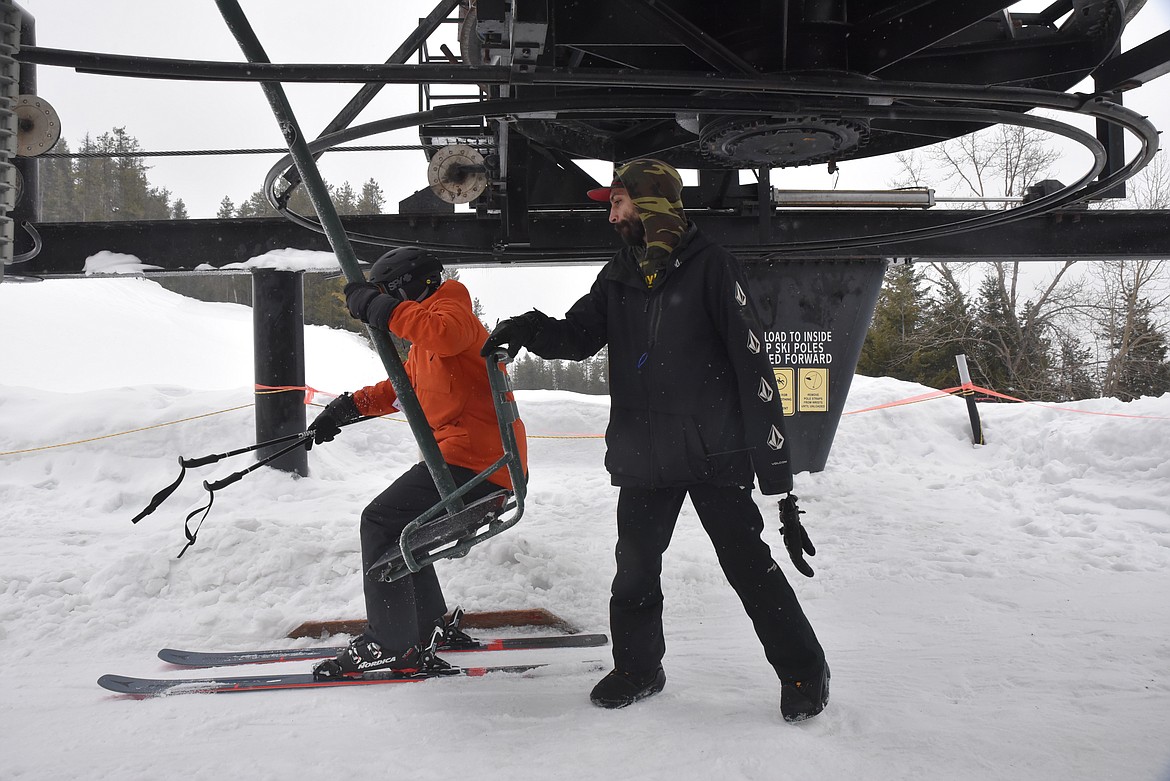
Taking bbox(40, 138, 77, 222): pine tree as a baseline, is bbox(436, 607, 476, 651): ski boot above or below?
below

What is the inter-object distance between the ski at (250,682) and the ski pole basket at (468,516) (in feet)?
1.76

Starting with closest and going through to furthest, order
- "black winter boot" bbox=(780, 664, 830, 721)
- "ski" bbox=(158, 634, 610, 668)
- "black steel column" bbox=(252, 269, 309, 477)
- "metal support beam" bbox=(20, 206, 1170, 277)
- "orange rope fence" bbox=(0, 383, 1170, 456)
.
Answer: "black winter boot" bbox=(780, 664, 830, 721) < "ski" bbox=(158, 634, 610, 668) < "metal support beam" bbox=(20, 206, 1170, 277) < "black steel column" bbox=(252, 269, 309, 477) < "orange rope fence" bbox=(0, 383, 1170, 456)

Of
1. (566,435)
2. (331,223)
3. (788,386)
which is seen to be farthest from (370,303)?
(566,435)

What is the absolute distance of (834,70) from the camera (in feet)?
11.2

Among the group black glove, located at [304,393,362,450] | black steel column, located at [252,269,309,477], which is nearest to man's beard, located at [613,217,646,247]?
black glove, located at [304,393,362,450]

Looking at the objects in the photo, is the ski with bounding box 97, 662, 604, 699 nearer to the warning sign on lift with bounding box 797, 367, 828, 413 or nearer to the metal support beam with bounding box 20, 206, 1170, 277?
the metal support beam with bounding box 20, 206, 1170, 277

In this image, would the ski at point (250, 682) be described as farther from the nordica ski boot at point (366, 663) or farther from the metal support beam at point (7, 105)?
the metal support beam at point (7, 105)

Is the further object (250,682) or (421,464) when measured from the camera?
(421,464)

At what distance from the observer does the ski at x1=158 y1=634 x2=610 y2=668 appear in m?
3.69

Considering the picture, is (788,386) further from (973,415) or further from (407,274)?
(973,415)

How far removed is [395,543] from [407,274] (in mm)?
1110

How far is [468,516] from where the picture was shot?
9.76ft

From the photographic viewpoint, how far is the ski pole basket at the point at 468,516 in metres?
2.95

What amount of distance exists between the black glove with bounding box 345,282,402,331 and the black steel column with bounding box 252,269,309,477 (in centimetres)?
432
